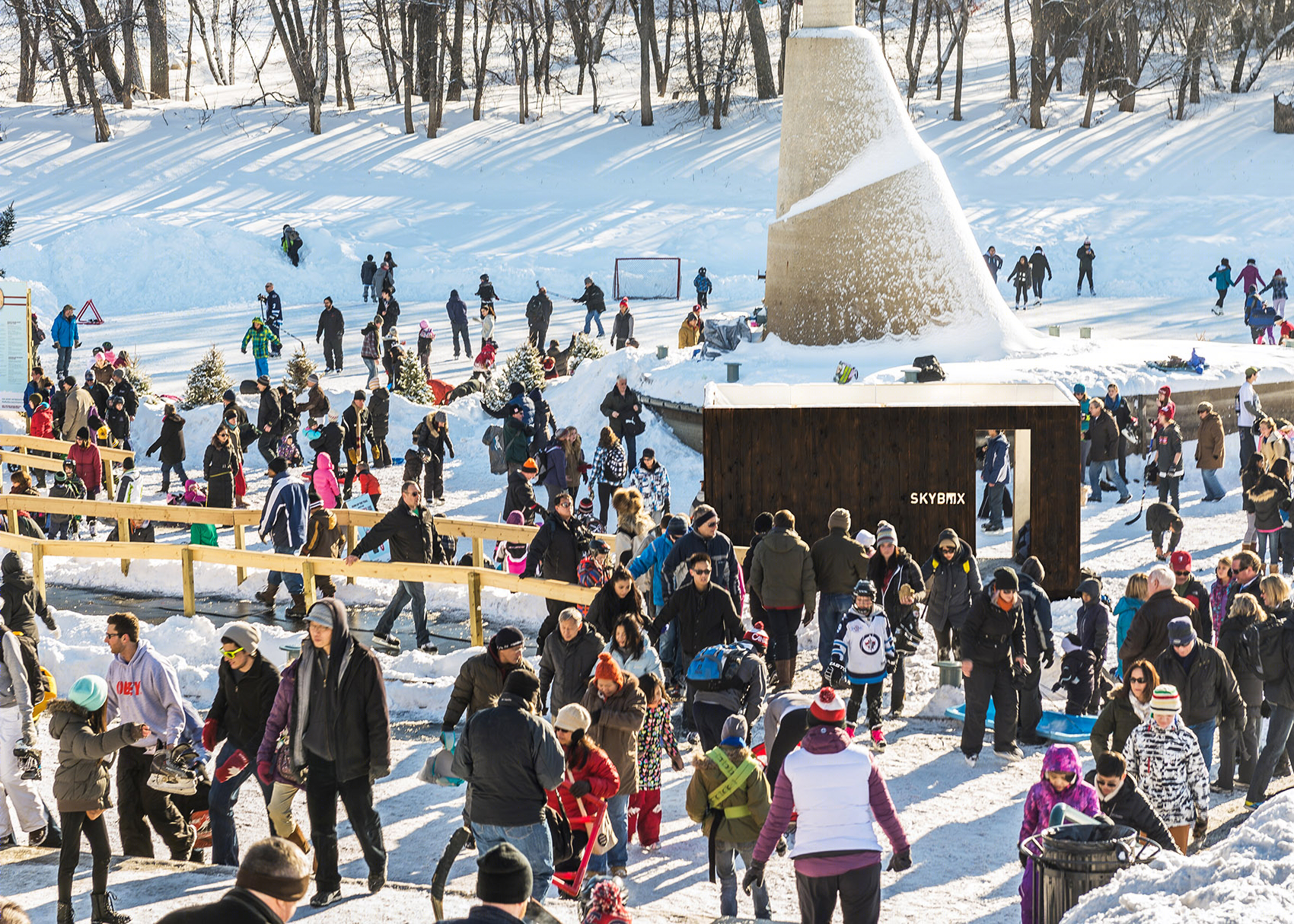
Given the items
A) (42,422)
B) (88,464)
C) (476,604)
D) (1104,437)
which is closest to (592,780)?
(476,604)

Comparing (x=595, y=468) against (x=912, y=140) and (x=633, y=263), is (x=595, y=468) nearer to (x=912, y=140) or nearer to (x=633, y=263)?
(x=912, y=140)

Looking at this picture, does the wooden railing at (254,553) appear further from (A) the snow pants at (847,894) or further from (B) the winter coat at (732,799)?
(A) the snow pants at (847,894)

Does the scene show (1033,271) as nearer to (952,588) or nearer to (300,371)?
(300,371)

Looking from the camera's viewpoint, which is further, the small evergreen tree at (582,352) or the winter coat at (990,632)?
the small evergreen tree at (582,352)

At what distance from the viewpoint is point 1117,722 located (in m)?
7.35

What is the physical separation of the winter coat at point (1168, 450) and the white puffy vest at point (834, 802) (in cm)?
1031

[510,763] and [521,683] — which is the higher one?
[521,683]

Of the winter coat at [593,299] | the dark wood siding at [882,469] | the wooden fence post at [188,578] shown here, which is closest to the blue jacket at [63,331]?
the winter coat at [593,299]

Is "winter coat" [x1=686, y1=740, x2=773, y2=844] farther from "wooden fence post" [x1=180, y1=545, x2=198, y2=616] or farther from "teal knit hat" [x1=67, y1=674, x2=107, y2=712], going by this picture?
"wooden fence post" [x1=180, y1=545, x2=198, y2=616]

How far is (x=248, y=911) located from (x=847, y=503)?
9359 millimetres

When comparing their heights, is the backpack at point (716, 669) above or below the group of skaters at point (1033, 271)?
below

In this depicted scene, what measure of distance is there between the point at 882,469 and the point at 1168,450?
3.75m

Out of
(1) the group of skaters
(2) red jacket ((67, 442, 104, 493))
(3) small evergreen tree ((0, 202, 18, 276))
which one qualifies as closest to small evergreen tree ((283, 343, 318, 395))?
(2) red jacket ((67, 442, 104, 493))

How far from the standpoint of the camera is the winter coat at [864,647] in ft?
29.0
